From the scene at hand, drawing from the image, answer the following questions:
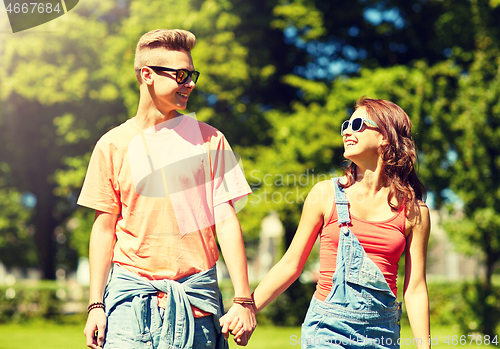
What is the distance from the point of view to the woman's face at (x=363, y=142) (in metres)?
3.10

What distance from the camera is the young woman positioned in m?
2.90

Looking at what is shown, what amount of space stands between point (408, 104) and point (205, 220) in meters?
10.2

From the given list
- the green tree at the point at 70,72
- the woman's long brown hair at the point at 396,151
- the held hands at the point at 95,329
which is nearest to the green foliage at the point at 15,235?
the green tree at the point at 70,72

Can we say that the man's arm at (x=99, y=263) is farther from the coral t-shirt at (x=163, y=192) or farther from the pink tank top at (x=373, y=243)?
the pink tank top at (x=373, y=243)

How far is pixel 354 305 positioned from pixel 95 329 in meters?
1.42

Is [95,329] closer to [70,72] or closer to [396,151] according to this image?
[396,151]

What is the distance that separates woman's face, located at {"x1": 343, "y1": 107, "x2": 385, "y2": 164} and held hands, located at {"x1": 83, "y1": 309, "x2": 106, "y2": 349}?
167 cm

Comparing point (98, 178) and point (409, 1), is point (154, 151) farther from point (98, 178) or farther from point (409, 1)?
point (409, 1)

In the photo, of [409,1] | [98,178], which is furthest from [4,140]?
[98,178]

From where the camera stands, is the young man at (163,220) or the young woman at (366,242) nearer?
the young man at (163,220)

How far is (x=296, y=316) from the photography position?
17391 mm

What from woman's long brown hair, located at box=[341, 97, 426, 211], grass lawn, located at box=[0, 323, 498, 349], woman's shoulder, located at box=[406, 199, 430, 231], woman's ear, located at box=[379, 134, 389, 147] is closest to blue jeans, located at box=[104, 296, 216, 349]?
woman's long brown hair, located at box=[341, 97, 426, 211]

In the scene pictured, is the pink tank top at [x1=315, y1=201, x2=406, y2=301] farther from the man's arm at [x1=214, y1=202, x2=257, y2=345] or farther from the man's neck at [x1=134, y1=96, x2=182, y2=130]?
the man's neck at [x1=134, y1=96, x2=182, y2=130]

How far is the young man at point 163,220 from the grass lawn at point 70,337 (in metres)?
9.14
